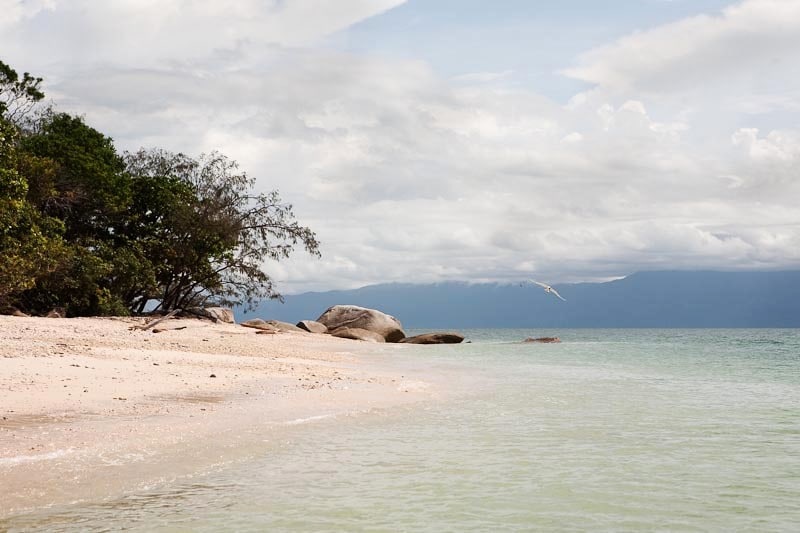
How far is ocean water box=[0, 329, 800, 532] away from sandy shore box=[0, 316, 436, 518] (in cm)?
57

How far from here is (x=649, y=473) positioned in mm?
8086

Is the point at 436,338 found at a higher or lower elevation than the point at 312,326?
lower

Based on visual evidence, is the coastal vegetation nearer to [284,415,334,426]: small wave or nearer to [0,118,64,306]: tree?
[0,118,64,306]: tree

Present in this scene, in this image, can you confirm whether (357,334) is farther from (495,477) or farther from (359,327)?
(495,477)

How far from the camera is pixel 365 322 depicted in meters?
50.3

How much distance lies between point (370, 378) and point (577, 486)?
1089 centimetres

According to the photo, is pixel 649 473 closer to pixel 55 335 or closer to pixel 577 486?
pixel 577 486

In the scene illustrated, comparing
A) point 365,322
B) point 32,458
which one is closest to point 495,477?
point 32,458

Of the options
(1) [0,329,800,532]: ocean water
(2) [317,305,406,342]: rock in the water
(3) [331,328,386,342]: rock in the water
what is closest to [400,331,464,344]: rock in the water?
(2) [317,305,406,342]: rock in the water

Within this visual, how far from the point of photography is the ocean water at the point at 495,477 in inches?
245

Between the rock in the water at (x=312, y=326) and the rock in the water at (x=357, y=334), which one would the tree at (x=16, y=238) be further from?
the rock in the water at (x=357, y=334)

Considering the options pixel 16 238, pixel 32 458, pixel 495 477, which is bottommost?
pixel 495 477

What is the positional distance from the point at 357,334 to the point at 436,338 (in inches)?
256

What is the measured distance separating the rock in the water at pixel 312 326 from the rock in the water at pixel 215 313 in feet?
16.9
